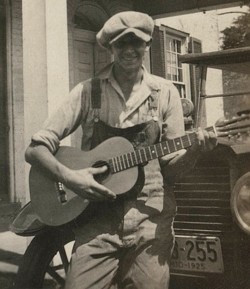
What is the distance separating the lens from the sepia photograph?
220 cm

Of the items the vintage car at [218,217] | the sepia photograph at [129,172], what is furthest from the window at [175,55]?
the vintage car at [218,217]

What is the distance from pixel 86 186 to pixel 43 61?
2430 millimetres

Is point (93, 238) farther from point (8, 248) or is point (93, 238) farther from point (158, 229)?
point (8, 248)

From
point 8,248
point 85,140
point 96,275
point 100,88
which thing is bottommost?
point 8,248

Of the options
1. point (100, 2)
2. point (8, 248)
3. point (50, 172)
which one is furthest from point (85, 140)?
point (100, 2)

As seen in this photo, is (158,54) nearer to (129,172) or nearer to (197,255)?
(197,255)

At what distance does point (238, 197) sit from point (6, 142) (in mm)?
4939

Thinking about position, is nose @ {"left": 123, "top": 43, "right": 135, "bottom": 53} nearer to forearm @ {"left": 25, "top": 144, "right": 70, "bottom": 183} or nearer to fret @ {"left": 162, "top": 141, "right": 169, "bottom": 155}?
fret @ {"left": 162, "top": 141, "right": 169, "bottom": 155}

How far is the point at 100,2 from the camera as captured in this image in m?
8.14

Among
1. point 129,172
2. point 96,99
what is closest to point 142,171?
point 129,172

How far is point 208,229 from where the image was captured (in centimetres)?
313

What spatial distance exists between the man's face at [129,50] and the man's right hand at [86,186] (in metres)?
0.52

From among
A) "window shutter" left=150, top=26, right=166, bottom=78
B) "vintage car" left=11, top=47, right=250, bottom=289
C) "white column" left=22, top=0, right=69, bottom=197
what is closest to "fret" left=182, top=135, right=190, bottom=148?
"vintage car" left=11, top=47, right=250, bottom=289

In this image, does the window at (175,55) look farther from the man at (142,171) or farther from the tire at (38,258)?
the man at (142,171)
